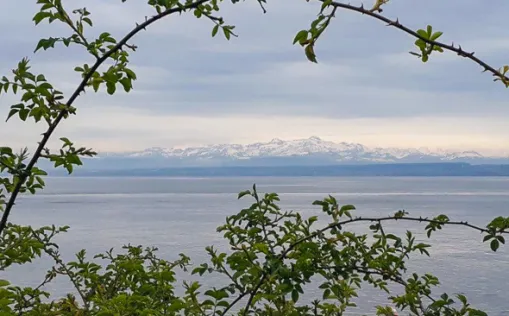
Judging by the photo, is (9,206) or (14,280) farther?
(14,280)

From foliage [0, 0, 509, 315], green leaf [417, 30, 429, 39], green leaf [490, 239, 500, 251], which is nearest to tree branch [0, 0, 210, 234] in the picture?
foliage [0, 0, 509, 315]

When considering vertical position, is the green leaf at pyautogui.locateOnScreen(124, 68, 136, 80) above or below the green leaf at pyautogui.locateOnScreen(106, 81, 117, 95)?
above

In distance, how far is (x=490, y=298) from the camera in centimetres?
3134

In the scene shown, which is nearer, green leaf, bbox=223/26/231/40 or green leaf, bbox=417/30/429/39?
green leaf, bbox=417/30/429/39

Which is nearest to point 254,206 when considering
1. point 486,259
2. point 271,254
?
point 271,254

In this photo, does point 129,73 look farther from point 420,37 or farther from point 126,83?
point 420,37

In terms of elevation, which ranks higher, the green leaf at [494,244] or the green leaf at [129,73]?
the green leaf at [129,73]

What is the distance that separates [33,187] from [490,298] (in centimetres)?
3273

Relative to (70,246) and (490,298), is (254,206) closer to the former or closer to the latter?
(490,298)

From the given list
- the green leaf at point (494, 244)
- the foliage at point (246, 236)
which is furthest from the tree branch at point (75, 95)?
the green leaf at point (494, 244)

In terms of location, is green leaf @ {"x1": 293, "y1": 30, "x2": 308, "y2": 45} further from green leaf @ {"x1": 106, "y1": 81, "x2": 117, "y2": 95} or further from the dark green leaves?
green leaf @ {"x1": 106, "y1": 81, "x2": 117, "y2": 95}

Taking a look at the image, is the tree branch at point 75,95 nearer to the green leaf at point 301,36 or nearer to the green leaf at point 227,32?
the green leaf at point 227,32

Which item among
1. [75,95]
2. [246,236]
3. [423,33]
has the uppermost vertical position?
[423,33]

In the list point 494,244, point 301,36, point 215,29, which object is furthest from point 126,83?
point 494,244
